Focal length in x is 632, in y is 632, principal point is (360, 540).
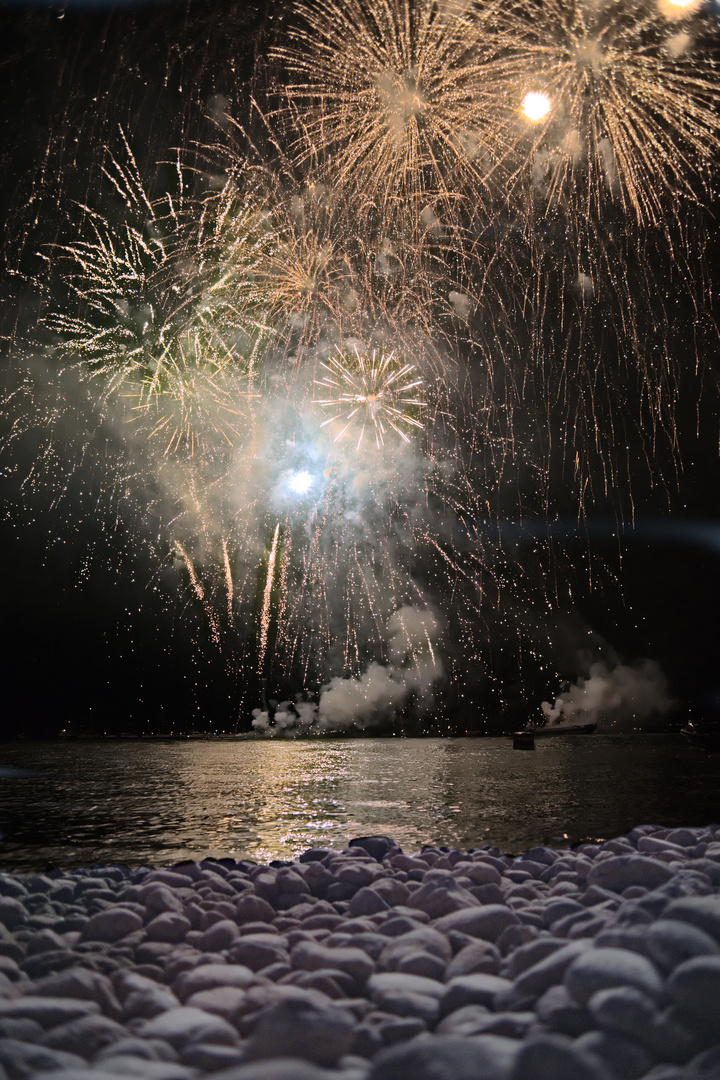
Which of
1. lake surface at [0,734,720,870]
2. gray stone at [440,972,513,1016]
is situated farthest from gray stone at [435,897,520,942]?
lake surface at [0,734,720,870]

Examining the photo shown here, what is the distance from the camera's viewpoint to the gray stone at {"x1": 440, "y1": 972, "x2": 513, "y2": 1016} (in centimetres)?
332

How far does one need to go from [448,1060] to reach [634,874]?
3844 millimetres

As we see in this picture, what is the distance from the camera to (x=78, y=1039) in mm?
3000

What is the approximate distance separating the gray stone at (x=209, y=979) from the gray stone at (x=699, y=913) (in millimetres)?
2551

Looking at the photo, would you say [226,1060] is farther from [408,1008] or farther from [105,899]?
[105,899]

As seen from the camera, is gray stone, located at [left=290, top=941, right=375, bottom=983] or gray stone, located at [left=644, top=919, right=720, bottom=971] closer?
gray stone, located at [left=644, top=919, right=720, bottom=971]

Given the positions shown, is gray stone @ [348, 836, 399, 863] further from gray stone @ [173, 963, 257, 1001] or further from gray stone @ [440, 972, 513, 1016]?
gray stone @ [440, 972, 513, 1016]

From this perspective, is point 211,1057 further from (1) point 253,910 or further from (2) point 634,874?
(2) point 634,874

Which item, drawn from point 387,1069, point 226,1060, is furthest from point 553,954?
point 226,1060

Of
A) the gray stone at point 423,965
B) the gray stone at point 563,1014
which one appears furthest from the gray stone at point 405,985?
the gray stone at point 563,1014

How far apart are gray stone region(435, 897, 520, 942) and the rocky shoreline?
0.05 ft

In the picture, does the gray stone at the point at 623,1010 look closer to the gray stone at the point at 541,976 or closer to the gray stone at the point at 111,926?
the gray stone at the point at 541,976

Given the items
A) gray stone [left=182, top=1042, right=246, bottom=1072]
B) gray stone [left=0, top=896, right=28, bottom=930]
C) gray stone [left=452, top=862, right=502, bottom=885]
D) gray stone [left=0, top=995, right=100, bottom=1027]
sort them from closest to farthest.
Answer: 1. gray stone [left=182, top=1042, right=246, bottom=1072]
2. gray stone [left=0, top=995, right=100, bottom=1027]
3. gray stone [left=0, top=896, right=28, bottom=930]
4. gray stone [left=452, top=862, right=502, bottom=885]

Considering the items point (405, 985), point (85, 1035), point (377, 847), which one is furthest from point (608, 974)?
point (377, 847)
